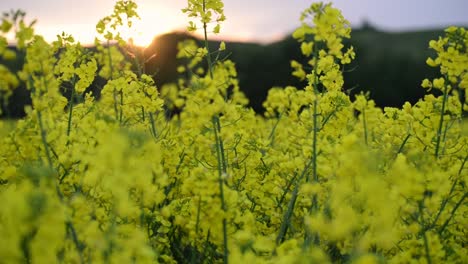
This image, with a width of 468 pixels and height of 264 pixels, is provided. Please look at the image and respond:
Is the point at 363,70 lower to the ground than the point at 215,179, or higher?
higher

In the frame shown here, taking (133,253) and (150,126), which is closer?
(133,253)

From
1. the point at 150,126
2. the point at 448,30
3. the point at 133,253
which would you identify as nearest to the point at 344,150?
the point at 133,253

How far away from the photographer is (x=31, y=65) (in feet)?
8.92

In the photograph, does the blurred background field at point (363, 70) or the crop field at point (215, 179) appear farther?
the blurred background field at point (363, 70)

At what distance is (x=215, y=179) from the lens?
2.72m

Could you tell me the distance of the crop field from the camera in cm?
213

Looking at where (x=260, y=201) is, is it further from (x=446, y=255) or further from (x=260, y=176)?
(x=446, y=255)

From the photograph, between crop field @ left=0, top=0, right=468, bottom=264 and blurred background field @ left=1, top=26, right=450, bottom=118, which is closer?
crop field @ left=0, top=0, right=468, bottom=264

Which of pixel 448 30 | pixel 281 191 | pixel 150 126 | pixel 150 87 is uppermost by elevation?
pixel 448 30

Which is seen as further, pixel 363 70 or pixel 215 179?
pixel 363 70

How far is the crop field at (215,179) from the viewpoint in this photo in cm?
213

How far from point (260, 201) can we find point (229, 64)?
2.11m

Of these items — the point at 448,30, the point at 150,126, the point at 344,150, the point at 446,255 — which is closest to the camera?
the point at 344,150

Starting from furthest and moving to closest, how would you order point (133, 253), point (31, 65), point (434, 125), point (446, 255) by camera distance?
point (434, 125) → point (446, 255) → point (31, 65) → point (133, 253)
